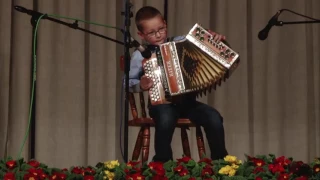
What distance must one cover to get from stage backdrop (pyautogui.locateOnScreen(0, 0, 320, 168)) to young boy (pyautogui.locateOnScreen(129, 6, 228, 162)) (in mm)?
788

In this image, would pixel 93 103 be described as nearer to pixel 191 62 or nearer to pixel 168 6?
pixel 168 6

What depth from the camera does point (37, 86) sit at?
326 centimetres

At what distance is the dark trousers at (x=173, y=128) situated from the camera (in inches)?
94.7

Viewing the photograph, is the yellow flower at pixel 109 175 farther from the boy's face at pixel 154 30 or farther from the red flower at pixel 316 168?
the boy's face at pixel 154 30

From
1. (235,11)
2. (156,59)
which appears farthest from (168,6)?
(156,59)

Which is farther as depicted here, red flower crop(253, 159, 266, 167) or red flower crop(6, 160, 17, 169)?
red flower crop(253, 159, 266, 167)

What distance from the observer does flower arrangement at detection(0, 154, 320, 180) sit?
5.65 feet

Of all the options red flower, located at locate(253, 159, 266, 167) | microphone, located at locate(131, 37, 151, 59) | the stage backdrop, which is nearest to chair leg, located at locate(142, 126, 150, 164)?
microphone, located at locate(131, 37, 151, 59)

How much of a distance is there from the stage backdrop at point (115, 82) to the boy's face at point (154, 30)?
786 mm

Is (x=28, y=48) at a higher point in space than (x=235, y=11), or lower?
lower

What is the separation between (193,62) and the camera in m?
2.45

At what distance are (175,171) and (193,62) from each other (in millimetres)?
774

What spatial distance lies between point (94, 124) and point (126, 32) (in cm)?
127

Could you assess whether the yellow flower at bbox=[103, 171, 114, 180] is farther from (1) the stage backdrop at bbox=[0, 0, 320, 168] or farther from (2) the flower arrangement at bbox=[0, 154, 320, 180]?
(1) the stage backdrop at bbox=[0, 0, 320, 168]
